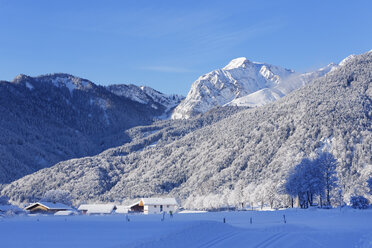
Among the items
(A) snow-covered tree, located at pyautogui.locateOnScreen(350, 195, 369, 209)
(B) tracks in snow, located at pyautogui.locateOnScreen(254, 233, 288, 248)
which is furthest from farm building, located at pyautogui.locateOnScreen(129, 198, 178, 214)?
(B) tracks in snow, located at pyautogui.locateOnScreen(254, 233, 288, 248)

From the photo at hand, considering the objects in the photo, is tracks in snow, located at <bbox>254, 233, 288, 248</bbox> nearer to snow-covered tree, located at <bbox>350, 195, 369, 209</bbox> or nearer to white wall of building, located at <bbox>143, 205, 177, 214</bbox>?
snow-covered tree, located at <bbox>350, 195, 369, 209</bbox>

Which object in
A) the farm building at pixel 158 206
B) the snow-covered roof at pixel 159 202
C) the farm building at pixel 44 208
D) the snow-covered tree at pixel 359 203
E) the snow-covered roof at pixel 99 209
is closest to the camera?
the snow-covered tree at pixel 359 203

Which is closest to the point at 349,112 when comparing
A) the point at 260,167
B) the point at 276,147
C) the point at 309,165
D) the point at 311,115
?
the point at 311,115

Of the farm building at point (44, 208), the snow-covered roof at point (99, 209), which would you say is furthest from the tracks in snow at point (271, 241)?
the snow-covered roof at point (99, 209)

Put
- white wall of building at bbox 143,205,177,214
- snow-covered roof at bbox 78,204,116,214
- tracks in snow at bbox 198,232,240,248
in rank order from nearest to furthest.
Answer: tracks in snow at bbox 198,232,240,248
white wall of building at bbox 143,205,177,214
snow-covered roof at bbox 78,204,116,214

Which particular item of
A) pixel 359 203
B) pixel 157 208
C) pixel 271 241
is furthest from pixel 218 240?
pixel 157 208

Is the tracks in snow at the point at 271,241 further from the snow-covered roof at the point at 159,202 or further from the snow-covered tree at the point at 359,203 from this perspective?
the snow-covered roof at the point at 159,202

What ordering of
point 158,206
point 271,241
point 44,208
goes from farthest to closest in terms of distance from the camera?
point 158,206 → point 44,208 → point 271,241

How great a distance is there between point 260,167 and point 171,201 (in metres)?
62.0

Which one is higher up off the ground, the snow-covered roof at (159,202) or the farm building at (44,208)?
the snow-covered roof at (159,202)

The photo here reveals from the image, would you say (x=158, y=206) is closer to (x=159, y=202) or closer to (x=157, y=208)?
(x=157, y=208)

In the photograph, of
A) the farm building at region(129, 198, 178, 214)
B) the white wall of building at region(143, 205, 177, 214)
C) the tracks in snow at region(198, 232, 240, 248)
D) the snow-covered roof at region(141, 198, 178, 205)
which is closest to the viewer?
the tracks in snow at region(198, 232, 240, 248)

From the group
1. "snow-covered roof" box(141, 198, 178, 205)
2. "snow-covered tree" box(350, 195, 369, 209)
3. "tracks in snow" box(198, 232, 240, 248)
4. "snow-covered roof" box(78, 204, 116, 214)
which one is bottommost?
"snow-covered roof" box(78, 204, 116, 214)

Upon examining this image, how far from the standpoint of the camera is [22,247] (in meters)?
27.2
